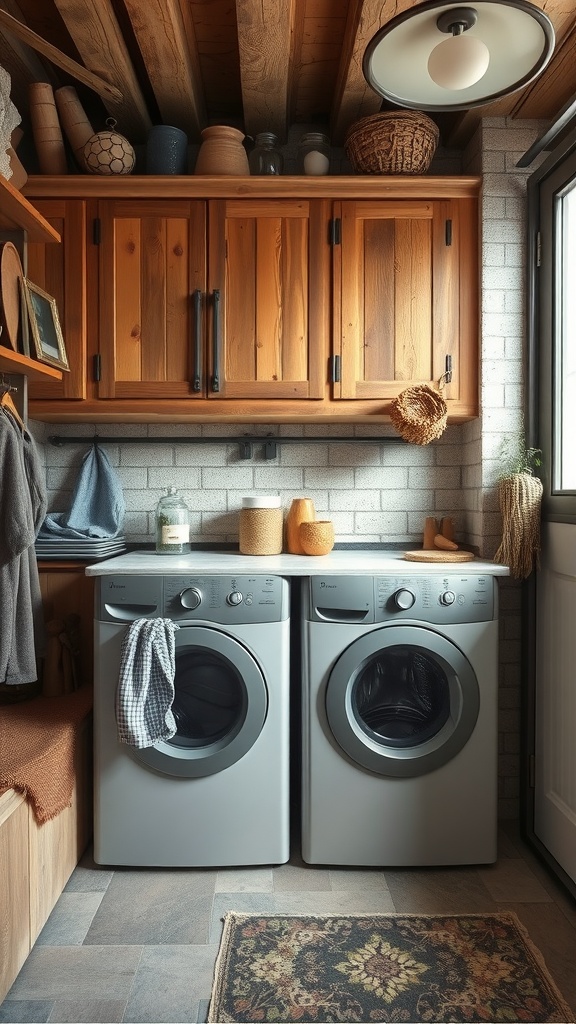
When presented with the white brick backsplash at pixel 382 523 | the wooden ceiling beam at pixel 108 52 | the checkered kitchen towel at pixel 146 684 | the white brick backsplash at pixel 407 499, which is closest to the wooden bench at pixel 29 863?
the checkered kitchen towel at pixel 146 684

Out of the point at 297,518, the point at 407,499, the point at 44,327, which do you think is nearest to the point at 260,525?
the point at 297,518

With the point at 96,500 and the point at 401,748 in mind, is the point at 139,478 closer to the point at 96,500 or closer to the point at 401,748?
the point at 96,500

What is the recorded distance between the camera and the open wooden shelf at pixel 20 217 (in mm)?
1851

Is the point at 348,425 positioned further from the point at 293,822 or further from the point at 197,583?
the point at 293,822

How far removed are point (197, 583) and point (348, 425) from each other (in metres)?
1.00

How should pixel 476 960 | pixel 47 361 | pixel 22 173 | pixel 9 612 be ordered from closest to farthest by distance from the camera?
pixel 476 960 < pixel 9 612 < pixel 47 361 < pixel 22 173

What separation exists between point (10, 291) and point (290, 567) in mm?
1157

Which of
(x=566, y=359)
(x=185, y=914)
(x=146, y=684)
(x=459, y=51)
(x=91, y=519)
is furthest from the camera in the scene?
(x=91, y=519)

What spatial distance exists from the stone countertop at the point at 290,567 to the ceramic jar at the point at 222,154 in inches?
55.0

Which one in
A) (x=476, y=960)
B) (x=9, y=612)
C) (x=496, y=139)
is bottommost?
(x=476, y=960)

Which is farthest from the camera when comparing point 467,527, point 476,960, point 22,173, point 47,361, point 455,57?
point 467,527

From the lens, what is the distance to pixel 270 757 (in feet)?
7.09

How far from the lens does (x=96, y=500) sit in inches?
107

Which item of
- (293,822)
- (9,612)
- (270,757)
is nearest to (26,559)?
(9,612)
